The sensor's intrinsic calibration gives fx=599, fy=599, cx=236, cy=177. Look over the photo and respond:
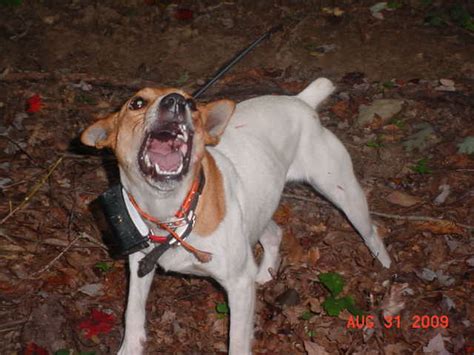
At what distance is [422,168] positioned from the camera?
634cm

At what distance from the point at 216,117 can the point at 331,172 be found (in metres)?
1.36

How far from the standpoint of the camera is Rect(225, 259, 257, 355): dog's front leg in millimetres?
4133

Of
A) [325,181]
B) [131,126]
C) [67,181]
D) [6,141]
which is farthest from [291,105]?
[6,141]

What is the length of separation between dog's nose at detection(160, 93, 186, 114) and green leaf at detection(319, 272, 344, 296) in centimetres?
212

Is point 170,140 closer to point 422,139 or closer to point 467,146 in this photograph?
point 422,139

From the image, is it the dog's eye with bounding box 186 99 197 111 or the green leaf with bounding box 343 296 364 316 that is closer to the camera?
the dog's eye with bounding box 186 99 197 111

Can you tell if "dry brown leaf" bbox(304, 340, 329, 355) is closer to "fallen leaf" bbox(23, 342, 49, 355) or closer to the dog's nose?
"fallen leaf" bbox(23, 342, 49, 355)

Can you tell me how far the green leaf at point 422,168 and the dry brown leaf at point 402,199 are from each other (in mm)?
387

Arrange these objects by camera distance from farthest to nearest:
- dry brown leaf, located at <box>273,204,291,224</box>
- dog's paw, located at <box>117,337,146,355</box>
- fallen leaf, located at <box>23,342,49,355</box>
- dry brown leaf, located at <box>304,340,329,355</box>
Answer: dry brown leaf, located at <box>273,204,291,224</box>
dry brown leaf, located at <box>304,340,329,355</box>
fallen leaf, located at <box>23,342,49,355</box>
dog's paw, located at <box>117,337,146,355</box>

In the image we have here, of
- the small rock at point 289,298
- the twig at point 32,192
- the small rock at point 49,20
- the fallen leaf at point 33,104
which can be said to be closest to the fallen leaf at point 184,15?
the small rock at point 49,20

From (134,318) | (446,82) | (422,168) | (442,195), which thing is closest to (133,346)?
(134,318)

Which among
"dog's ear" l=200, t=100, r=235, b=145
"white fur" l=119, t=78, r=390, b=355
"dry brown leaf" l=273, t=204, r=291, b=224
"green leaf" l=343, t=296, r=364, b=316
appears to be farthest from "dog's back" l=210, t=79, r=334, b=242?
"dry brown leaf" l=273, t=204, r=291, b=224

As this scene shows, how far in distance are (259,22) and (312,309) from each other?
18.7ft

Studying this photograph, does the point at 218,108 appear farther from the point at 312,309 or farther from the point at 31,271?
the point at 31,271
